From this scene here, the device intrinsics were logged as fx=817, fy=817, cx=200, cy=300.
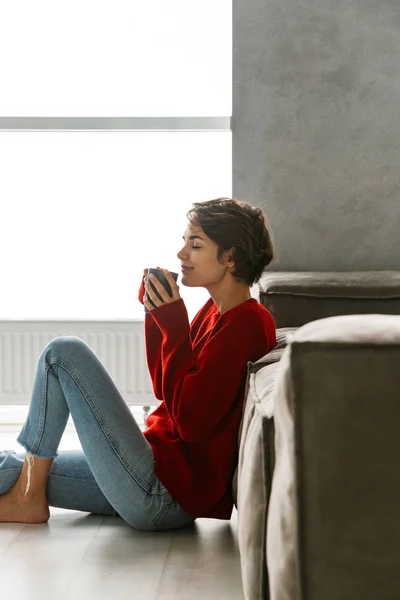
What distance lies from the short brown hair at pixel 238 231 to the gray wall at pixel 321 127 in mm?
1413

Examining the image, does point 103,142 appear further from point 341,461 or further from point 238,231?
point 341,461

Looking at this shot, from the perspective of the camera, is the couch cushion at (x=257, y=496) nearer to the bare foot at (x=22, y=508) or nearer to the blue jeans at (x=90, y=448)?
the blue jeans at (x=90, y=448)

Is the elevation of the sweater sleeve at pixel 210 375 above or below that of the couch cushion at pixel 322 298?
below

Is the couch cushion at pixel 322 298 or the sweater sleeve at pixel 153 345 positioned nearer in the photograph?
the sweater sleeve at pixel 153 345

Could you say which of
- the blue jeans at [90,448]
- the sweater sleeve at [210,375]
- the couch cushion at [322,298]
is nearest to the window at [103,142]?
the couch cushion at [322,298]

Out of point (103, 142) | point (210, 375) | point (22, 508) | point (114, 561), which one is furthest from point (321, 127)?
point (114, 561)

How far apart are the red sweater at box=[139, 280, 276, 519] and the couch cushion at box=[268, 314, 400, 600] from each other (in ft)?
2.45

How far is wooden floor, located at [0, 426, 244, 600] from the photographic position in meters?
1.75

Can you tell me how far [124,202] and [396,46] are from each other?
1.34m

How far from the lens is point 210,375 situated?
1831mm

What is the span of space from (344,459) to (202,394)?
2.59 ft

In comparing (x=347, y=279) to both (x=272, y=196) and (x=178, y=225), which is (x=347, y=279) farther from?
(x=178, y=225)

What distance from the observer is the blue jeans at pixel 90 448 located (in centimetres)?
201

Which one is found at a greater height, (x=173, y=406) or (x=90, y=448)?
(x=173, y=406)
